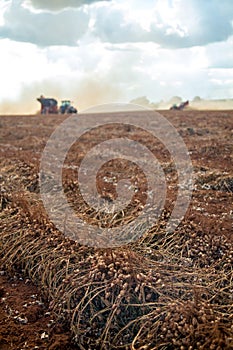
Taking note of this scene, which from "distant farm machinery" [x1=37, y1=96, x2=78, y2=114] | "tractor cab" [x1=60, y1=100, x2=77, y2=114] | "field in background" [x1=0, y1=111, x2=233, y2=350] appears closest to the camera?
"field in background" [x1=0, y1=111, x2=233, y2=350]

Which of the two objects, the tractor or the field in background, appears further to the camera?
the tractor

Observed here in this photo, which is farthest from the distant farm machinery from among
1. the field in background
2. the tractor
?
the field in background

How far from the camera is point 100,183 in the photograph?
27.2ft

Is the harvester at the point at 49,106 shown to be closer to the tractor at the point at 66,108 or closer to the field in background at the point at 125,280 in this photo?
the tractor at the point at 66,108

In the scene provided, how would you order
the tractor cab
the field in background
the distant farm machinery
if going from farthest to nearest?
the distant farm machinery → the tractor cab → the field in background

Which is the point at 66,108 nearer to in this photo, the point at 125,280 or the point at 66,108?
the point at 66,108

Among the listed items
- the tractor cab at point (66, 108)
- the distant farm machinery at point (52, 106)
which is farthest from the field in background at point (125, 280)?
the distant farm machinery at point (52, 106)

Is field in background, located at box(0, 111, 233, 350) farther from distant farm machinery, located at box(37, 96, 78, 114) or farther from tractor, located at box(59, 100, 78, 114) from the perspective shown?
distant farm machinery, located at box(37, 96, 78, 114)

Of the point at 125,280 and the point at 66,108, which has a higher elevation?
the point at 66,108

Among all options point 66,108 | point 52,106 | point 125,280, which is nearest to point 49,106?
point 52,106

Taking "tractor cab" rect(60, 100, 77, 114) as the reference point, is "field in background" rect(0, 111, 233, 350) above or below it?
below

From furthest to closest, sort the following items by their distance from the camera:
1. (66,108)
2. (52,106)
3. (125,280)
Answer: (52,106) < (66,108) < (125,280)

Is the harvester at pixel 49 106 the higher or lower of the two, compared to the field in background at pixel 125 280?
higher

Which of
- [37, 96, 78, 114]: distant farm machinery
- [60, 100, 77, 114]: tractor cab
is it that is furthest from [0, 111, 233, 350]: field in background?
[37, 96, 78, 114]: distant farm machinery
